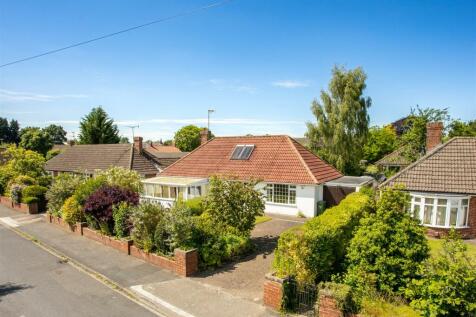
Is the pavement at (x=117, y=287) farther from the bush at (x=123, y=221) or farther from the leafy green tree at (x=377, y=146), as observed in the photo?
the leafy green tree at (x=377, y=146)

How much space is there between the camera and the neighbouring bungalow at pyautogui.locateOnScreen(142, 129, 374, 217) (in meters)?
21.6

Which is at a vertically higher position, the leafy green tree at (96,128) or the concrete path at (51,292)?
the leafy green tree at (96,128)

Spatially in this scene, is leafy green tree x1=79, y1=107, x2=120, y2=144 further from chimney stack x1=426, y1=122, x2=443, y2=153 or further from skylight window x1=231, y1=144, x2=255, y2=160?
chimney stack x1=426, y1=122, x2=443, y2=153

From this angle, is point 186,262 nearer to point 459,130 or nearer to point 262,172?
point 262,172

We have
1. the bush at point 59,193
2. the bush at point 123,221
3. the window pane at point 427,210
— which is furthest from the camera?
the bush at point 59,193

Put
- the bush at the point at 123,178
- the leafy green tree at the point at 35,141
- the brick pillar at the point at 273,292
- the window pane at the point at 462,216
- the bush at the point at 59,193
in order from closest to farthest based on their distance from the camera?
the brick pillar at the point at 273,292
the window pane at the point at 462,216
the bush at the point at 59,193
the bush at the point at 123,178
the leafy green tree at the point at 35,141

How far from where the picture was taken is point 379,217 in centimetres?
883

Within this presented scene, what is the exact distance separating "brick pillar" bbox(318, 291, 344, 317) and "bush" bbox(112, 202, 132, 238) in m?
9.80

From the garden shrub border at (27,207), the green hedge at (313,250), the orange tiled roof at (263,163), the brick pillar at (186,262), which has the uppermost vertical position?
the orange tiled roof at (263,163)

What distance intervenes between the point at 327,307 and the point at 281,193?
14685mm

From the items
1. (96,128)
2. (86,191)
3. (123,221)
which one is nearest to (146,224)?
(123,221)

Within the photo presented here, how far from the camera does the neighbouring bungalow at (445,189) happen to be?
665 inches

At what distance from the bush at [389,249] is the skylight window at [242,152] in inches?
672

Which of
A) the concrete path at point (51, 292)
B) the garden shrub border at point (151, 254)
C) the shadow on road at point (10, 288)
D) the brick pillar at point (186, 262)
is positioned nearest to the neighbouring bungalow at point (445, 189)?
the brick pillar at point (186, 262)
